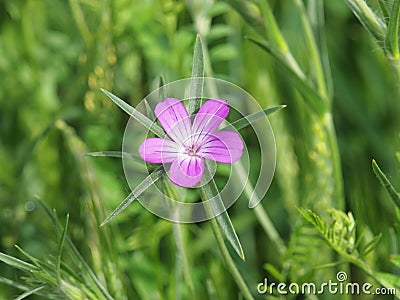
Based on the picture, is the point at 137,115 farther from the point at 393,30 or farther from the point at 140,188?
the point at 393,30

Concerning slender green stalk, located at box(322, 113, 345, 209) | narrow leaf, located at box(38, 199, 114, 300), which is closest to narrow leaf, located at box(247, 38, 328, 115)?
slender green stalk, located at box(322, 113, 345, 209)

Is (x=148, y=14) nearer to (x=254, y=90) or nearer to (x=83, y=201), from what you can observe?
(x=254, y=90)

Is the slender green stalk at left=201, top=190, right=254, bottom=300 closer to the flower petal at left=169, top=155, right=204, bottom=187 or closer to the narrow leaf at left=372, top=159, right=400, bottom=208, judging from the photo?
the flower petal at left=169, top=155, right=204, bottom=187

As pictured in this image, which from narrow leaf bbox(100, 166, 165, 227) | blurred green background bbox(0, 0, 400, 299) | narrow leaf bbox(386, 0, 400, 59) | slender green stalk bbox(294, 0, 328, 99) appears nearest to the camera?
narrow leaf bbox(100, 166, 165, 227)

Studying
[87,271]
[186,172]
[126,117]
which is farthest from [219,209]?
[126,117]

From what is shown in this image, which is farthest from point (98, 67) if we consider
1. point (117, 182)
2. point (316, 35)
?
point (316, 35)

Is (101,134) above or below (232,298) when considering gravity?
above
